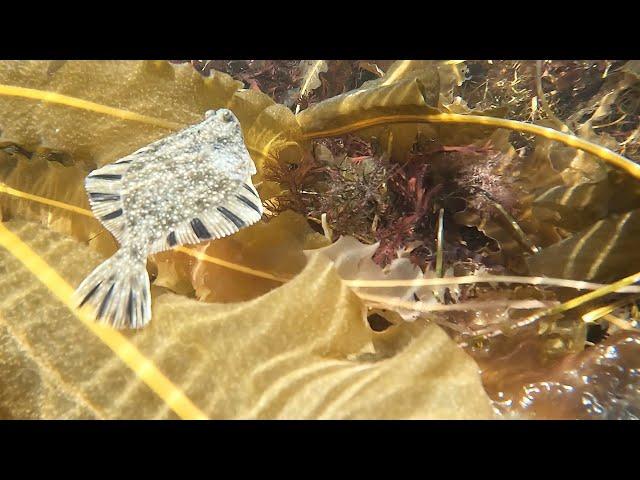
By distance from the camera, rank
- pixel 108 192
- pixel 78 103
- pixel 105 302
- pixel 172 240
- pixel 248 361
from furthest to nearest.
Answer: pixel 78 103 → pixel 108 192 → pixel 172 240 → pixel 105 302 → pixel 248 361

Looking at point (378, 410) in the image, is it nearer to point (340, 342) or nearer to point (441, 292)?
point (340, 342)

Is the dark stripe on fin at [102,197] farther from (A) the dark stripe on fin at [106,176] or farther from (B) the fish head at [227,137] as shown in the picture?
(B) the fish head at [227,137]

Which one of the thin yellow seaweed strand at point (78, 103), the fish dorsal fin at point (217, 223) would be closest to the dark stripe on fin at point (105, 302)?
the fish dorsal fin at point (217, 223)

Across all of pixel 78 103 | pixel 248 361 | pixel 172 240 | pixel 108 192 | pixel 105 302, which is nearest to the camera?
pixel 248 361

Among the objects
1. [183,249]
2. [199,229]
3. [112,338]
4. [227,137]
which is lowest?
[112,338]

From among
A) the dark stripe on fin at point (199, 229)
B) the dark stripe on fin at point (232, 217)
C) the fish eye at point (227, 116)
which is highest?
the fish eye at point (227, 116)

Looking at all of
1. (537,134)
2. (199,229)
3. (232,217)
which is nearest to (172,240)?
(199,229)

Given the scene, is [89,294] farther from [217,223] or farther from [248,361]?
[248,361]

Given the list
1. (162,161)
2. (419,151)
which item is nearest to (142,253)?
(162,161)
